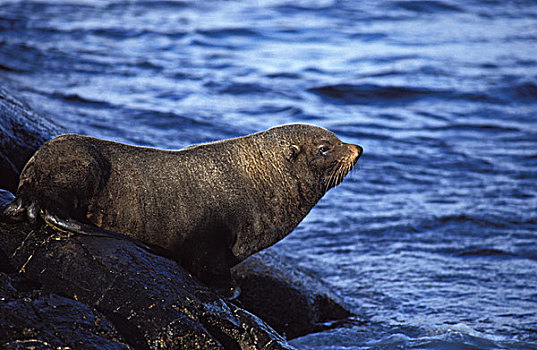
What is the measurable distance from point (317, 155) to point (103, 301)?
2.47 meters

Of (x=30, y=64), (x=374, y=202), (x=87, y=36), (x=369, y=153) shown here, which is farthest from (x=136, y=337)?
(x=87, y=36)

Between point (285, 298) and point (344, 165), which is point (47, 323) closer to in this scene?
point (344, 165)

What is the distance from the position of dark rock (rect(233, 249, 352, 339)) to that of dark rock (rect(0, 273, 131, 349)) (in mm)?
2593

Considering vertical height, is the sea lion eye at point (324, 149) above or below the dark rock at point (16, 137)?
above

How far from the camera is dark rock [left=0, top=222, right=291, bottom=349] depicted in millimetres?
4395

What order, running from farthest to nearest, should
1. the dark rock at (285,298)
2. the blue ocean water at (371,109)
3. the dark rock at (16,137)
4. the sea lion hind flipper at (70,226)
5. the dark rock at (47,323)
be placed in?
the blue ocean water at (371,109) < the dark rock at (285,298) < the dark rock at (16,137) < the sea lion hind flipper at (70,226) < the dark rock at (47,323)

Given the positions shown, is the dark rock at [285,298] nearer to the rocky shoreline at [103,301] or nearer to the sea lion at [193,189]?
the sea lion at [193,189]

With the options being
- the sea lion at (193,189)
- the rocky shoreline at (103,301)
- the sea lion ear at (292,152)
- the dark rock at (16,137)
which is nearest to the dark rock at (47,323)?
the rocky shoreline at (103,301)

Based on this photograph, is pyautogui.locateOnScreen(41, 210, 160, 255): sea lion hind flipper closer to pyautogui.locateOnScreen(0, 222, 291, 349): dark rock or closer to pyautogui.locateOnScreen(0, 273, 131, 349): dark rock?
pyautogui.locateOnScreen(0, 222, 291, 349): dark rock

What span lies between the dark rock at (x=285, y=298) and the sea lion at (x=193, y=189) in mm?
1029

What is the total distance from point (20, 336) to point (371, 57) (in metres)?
17.5

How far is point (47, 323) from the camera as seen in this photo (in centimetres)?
399

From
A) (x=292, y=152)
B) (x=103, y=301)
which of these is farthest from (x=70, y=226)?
(x=292, y=152)

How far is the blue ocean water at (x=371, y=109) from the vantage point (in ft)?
26.7
